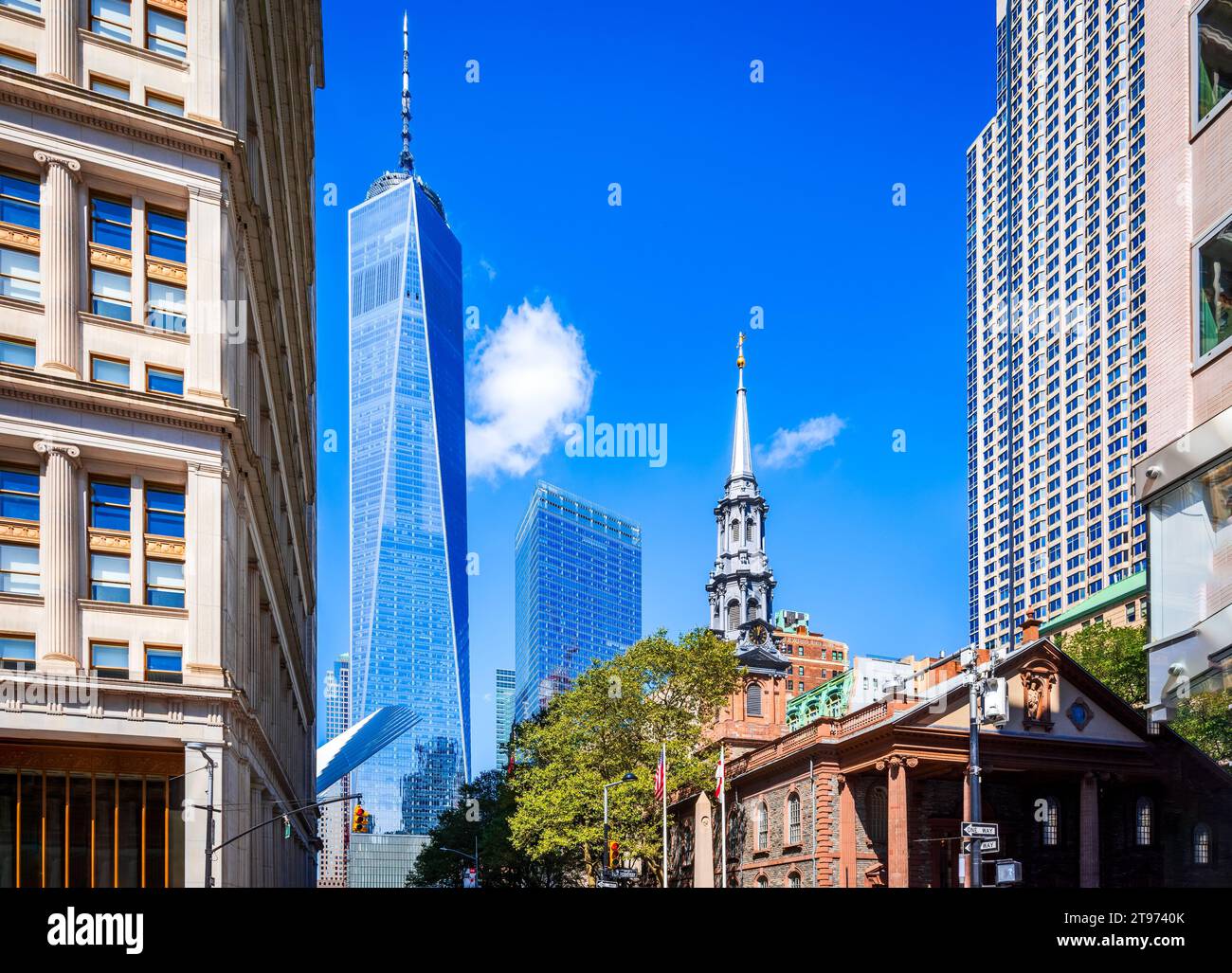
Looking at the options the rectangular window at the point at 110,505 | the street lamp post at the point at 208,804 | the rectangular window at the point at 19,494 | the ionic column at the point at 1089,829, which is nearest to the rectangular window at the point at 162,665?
the street lamp post at the point at 208,804

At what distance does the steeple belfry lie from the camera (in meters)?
66.1

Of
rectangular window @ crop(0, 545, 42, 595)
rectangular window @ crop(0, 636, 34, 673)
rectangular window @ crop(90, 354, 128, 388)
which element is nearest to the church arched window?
rectangular window @ crop(90, 354, 128, 388)

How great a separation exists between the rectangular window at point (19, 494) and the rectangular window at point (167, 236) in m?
6.20

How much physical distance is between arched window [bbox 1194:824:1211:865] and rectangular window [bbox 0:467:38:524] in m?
39.3

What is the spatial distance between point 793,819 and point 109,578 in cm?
3729

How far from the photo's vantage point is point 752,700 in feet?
243

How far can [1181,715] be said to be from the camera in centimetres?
2425

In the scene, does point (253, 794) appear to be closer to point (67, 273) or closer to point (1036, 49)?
point (67, 273)

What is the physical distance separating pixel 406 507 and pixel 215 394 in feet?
96.4

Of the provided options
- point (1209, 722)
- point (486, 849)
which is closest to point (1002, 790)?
point (1209, 722)

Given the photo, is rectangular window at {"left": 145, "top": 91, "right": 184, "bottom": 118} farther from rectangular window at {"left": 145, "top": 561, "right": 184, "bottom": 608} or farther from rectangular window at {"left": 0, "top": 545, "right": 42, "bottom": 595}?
rectangular window at {"left": 0, "top": 545, "right": 42, "bottom": 595}

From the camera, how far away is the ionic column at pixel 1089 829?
160 feet

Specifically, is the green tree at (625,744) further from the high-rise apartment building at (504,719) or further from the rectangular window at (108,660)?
the rectangular window at (108,660)
